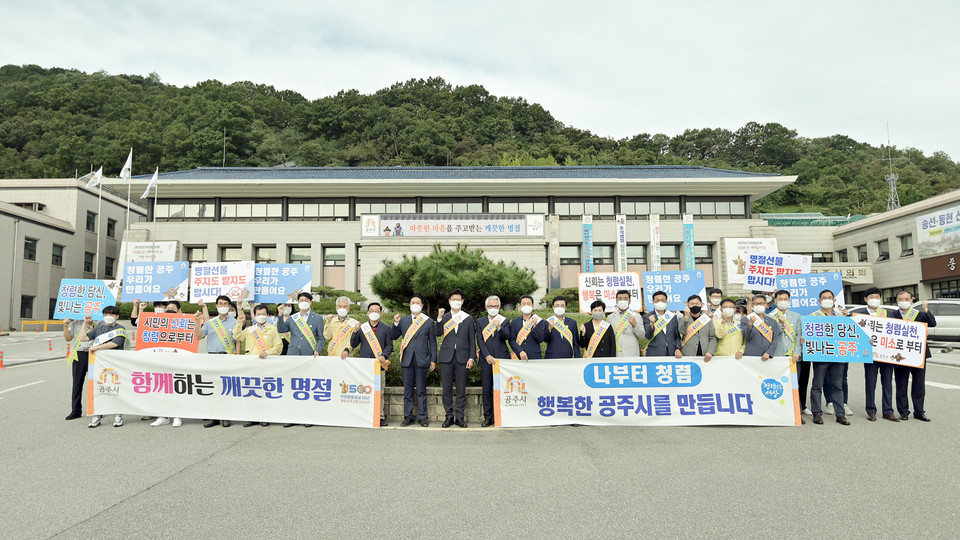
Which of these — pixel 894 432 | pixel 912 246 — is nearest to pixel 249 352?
pixel 894 432

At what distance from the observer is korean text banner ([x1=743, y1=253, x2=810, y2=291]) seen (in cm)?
1416

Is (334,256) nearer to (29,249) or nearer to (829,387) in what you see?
(29,249)

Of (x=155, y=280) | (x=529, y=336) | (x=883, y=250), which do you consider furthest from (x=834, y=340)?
(x=883, y=250)

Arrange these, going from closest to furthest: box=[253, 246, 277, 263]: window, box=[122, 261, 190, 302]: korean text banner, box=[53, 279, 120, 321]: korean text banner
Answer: box=[53, 279, 120, 321]: korean text banner, box=[122, 261, 190, 302]: korean text banner, box=[253, 246, 277, 263]: window

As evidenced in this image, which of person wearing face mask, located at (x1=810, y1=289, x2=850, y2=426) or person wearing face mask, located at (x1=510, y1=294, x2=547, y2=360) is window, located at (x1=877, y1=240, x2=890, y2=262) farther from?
person wearing face mask, located at (x1=510, y1=294, x2=547, y2=360)

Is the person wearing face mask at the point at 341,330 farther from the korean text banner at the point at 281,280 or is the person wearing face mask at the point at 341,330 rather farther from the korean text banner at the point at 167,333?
the korean text banner at the point at 281,280

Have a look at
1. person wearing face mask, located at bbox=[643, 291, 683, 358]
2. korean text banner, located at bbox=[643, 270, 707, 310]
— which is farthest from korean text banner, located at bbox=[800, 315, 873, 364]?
korean text banner, located at bbox=[643, 270, 707, 310]

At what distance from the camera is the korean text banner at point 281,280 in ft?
46.5

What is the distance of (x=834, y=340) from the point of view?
7.68 meters

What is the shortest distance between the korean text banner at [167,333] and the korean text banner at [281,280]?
5799 millimetres

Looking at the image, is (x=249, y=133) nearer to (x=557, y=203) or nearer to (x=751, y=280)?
(x=557, y=203)

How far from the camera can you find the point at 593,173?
37.9 metres

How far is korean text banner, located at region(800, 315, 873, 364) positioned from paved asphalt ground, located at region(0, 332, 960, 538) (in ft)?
2.96

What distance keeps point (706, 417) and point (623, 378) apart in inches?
46.8
